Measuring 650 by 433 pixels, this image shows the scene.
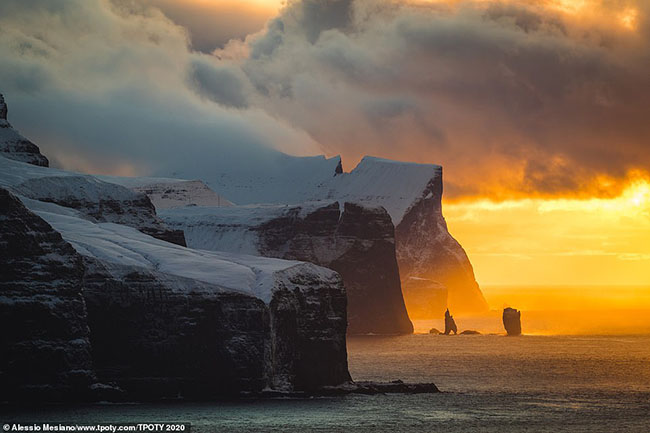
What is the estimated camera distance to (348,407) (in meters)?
156

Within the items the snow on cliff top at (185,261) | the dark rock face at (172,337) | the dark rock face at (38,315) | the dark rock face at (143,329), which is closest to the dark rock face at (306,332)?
the dark rock face at (143,329)

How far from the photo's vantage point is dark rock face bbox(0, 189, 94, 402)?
468 feet

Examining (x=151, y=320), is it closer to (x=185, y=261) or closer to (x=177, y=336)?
(x=177, y=336)

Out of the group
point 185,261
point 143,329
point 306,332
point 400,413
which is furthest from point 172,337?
point 400,413

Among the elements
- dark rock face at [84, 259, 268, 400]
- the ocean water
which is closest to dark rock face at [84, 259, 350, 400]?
dark rock face at [84, 259, 268, 400]

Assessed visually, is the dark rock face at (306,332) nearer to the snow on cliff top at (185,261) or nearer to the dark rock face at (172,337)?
the snow on cliff top at (185,261)

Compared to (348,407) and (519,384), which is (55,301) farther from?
(519,384)

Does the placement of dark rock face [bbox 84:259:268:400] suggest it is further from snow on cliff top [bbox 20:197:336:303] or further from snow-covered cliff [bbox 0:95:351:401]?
snow on cliff top [bbox 20:197:336:303]

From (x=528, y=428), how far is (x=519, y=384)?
56999mm

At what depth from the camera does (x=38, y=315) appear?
473 ft

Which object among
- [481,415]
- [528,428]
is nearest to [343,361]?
[481,415]

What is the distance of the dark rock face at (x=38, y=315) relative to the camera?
468 ft

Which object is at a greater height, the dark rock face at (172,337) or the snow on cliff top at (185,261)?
the snow on cliff top at (185,261)

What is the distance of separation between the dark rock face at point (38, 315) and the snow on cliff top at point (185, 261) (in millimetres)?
15600
